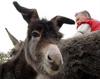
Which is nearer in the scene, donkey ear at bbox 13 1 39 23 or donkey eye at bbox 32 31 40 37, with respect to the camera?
donkey eye at bbox 32 31 40 37

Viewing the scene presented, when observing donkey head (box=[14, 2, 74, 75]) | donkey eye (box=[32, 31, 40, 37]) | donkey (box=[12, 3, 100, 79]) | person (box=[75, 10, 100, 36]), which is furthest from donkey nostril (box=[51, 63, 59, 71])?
person (box=[75, 10, 100, 36])

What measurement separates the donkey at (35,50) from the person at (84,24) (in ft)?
5.10

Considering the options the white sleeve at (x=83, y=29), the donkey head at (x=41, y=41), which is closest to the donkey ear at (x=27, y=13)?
the donkey head at (x=41, y=41)

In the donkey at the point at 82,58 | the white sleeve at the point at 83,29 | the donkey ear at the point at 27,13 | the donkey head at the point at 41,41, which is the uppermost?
the donkey ear at the point at 27,13

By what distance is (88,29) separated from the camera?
11.9 metres

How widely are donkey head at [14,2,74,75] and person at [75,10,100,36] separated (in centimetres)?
175

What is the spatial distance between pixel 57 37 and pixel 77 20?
8.43 ft

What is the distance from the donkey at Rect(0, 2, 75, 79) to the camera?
9.19 m

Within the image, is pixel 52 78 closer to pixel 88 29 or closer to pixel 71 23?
pixel 71 23

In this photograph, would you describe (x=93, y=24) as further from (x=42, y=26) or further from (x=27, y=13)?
(x=42, y=26)

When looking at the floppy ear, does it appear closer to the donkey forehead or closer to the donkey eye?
the donkey forehead

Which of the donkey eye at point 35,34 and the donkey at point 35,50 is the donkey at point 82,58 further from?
the donkey eye at point 35,34

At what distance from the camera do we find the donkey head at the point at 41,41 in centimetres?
893

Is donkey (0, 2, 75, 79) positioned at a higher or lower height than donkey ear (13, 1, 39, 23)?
lower
